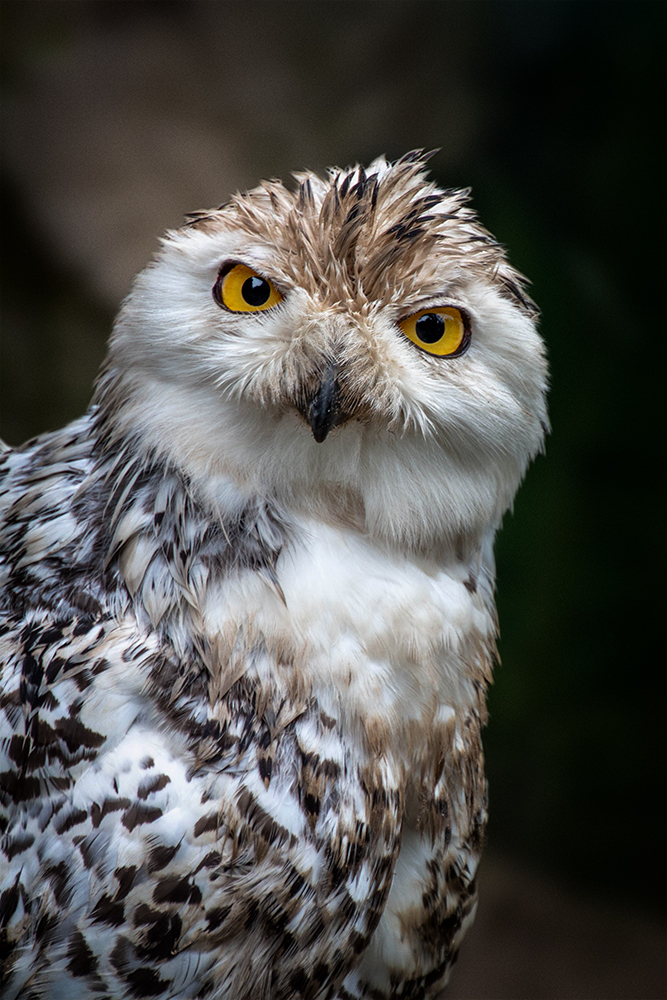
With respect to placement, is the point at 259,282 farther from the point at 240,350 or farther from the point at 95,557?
the point at 95,557

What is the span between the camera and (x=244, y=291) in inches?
39.7

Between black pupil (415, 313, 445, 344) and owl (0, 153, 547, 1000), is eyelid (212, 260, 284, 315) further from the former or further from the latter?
black pupil (415, 313, 445, 344)

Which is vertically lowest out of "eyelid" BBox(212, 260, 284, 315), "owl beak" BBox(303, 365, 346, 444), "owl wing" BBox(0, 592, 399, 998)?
"owl wing" BBox(0, 592, 399, 998)

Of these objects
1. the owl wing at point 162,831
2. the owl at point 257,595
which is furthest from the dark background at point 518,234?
the owl wing at point 162,831

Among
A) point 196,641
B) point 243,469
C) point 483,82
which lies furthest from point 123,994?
point 483,82

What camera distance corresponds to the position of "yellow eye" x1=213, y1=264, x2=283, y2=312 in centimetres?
100

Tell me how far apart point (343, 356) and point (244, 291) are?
0.15 metres

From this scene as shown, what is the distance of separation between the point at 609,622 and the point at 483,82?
1.48 m

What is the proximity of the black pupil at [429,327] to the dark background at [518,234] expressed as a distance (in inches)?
54.1

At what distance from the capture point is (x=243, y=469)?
1053mm

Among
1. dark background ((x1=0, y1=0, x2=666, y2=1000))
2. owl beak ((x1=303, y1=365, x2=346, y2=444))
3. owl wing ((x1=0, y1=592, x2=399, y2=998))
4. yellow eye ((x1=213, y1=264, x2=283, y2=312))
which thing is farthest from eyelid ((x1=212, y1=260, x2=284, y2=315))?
dark background ((x1=0, y1=0, x2=666, y2=1000))

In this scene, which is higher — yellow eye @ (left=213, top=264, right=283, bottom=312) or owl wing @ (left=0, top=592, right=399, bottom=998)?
yellow eye @ (left=213, top=264, right=283, bottom=312)

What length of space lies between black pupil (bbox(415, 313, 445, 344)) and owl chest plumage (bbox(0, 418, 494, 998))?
0.83ft

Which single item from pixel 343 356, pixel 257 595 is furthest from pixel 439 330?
pixel 257 595
